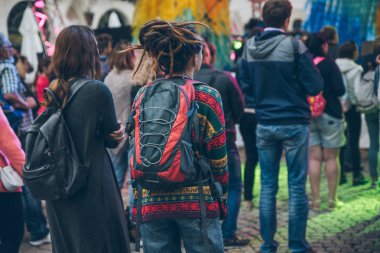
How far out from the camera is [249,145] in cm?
765

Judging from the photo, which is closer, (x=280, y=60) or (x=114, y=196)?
(x=114, y=196)

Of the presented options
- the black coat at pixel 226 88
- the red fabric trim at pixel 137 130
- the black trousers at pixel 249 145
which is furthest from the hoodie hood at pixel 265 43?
the red fabric trim at pixel 137 130

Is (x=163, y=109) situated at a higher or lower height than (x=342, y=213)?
higher

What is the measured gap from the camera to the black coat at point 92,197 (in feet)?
13.0

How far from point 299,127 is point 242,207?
8.48ft

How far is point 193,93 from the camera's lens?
3.64 m

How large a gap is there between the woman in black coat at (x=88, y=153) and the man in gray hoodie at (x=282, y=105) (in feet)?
6.33

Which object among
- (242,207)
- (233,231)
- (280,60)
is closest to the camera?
(280,60)

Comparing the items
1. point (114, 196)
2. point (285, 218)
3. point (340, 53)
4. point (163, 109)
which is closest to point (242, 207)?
point (285, 218)

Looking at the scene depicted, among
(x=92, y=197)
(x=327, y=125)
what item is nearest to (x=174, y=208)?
(x=92, y=197)

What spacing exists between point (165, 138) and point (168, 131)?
0.04m

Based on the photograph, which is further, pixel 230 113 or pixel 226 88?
pixel 230 113

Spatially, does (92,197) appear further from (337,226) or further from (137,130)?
(337,226)

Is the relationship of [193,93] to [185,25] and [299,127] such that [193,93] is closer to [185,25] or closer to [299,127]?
[185,25]
